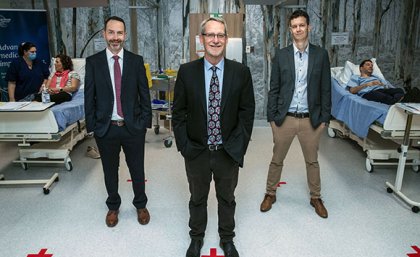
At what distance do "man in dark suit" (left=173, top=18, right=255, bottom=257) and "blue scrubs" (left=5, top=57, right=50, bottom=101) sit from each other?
317 cm

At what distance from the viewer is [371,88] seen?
4277 millimetres

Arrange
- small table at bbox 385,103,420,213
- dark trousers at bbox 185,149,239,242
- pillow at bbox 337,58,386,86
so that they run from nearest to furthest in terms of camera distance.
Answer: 1. dark trousers at bbox 185,149,239,242
2. small table at bbox 385,103,420,213
3. pillow at bbox 337,58,386,86

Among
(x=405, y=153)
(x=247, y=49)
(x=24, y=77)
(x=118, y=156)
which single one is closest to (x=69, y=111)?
(x=24, y=77)

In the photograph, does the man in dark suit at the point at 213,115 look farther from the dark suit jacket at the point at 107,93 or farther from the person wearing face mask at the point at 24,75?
the person wearing face mask at the point at 24,75

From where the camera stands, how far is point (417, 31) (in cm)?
566

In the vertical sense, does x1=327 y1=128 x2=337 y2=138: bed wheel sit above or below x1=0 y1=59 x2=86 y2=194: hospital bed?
below

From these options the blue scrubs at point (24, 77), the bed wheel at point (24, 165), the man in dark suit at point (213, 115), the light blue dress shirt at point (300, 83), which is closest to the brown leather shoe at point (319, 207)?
the light blue dress shirt at point (300, 83)

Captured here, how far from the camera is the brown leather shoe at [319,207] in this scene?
2820mm

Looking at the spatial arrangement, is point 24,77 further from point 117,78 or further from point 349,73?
point 349,73

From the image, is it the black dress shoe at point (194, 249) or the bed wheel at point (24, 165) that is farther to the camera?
the bed wheel at point (24, 165)

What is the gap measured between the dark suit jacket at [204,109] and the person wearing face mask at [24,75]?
2959 millimetres

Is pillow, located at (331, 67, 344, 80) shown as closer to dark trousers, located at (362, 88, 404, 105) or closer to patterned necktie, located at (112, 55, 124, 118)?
dark trousers, located at (362, 88, 404, 105)

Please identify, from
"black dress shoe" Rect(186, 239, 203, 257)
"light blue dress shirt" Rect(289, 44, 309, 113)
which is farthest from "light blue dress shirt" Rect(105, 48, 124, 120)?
"light blue dress shirt" Rect(289, 44, 309, 113)

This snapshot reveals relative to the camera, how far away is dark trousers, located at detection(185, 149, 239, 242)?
2.08m
